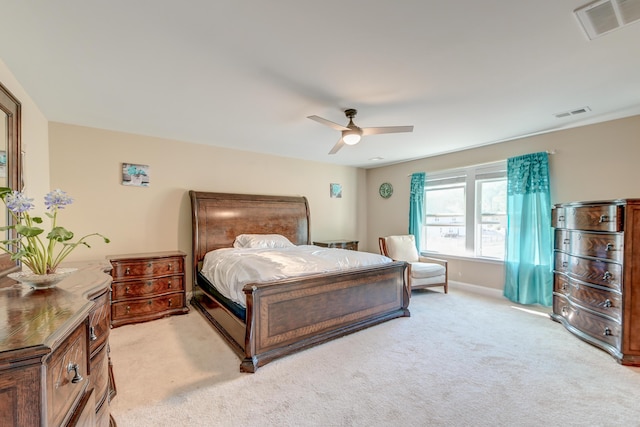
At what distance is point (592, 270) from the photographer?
2.84 meters

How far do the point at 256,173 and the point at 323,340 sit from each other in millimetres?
3158

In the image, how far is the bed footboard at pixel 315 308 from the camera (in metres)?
2.45

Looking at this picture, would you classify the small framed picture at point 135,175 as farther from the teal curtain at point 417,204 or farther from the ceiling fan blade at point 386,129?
the teal curtain at point 417,204

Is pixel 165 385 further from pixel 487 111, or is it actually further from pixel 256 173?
pixel 487 111

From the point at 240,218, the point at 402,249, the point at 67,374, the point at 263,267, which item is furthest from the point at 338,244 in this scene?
the point at 67,374

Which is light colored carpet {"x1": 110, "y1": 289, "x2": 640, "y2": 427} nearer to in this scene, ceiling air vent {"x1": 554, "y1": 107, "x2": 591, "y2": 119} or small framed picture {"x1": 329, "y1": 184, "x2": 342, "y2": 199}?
ceiling air vent {"x1": 554, "y1": 107, "x2": 591, "y2": 119}

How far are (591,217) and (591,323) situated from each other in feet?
3.49

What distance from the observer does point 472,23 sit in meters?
1.69

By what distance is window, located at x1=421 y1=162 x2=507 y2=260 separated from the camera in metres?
4.54

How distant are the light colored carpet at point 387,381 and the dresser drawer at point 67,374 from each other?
1.00 meters

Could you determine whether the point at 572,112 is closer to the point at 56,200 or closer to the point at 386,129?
the point at 386,129

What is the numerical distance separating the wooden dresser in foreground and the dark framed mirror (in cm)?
59

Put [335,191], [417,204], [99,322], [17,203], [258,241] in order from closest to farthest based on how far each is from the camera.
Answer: [17,203]
[99,322]
[258,241]
[417,204]
[335,191]

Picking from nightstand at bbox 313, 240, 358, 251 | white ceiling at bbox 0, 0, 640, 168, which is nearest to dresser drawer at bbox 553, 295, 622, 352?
white ceiling at bbox 0, 0, 640, 168
